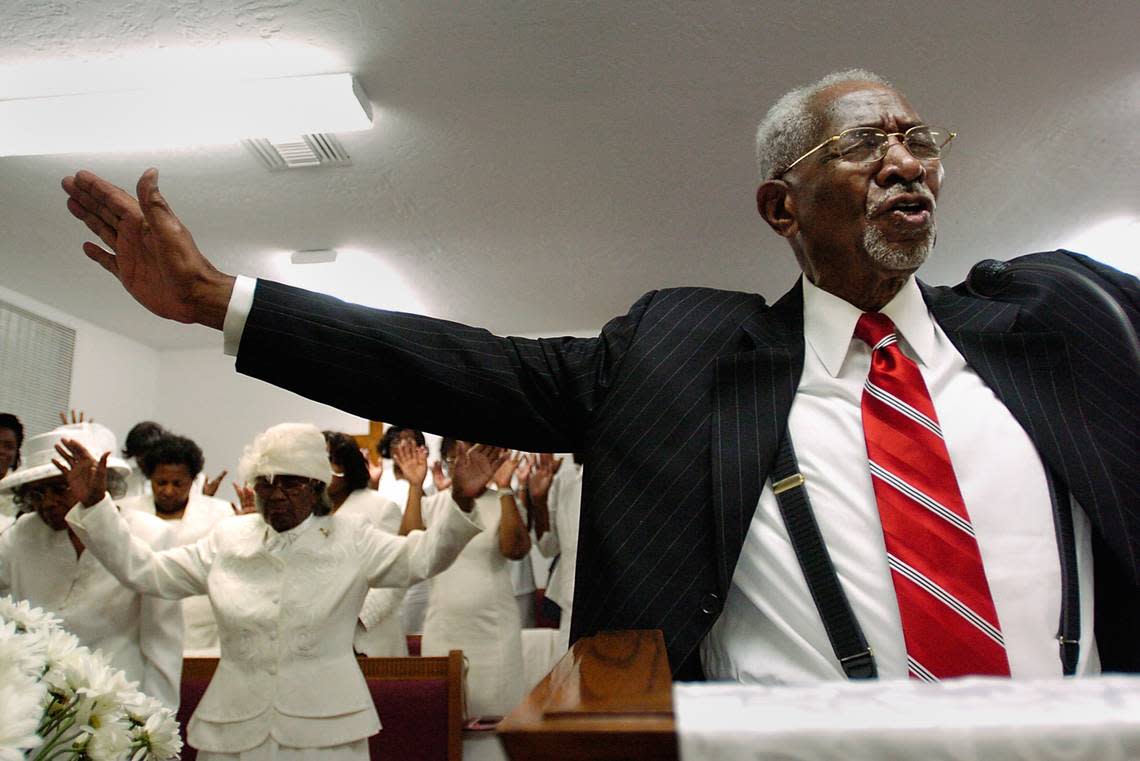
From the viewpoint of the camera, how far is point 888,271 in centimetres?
118

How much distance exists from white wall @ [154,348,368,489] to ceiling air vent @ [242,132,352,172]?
3748mm

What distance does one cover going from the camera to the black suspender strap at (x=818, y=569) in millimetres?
918

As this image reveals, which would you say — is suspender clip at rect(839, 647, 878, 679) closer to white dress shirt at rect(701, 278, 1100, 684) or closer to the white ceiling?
white dress shirt at rect(701, 278, 1100, 684)

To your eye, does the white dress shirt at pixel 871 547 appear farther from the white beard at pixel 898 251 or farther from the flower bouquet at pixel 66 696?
the flower bouquet at pixel 66 696

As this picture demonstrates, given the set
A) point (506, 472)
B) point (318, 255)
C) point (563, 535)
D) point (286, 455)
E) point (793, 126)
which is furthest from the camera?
point (318, 255)

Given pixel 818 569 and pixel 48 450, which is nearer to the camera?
pixel 818 569

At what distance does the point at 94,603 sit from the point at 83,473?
51cm

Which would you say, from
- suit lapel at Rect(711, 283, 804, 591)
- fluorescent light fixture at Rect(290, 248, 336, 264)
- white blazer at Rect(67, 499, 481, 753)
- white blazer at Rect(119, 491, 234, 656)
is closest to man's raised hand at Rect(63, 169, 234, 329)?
suit lapel at Rect(711, 283, 804, 591)

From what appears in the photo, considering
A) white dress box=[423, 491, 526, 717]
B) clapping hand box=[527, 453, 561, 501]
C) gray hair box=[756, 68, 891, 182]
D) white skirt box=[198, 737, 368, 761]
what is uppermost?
gray hair box=[756, 68, 891, 182]

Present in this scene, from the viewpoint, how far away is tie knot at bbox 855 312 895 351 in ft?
3.72

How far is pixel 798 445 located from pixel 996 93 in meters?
3.34

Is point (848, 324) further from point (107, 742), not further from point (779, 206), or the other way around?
point (107, 742)

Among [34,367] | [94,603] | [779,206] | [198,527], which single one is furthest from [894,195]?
[34,367]

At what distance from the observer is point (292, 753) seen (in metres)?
2.62
